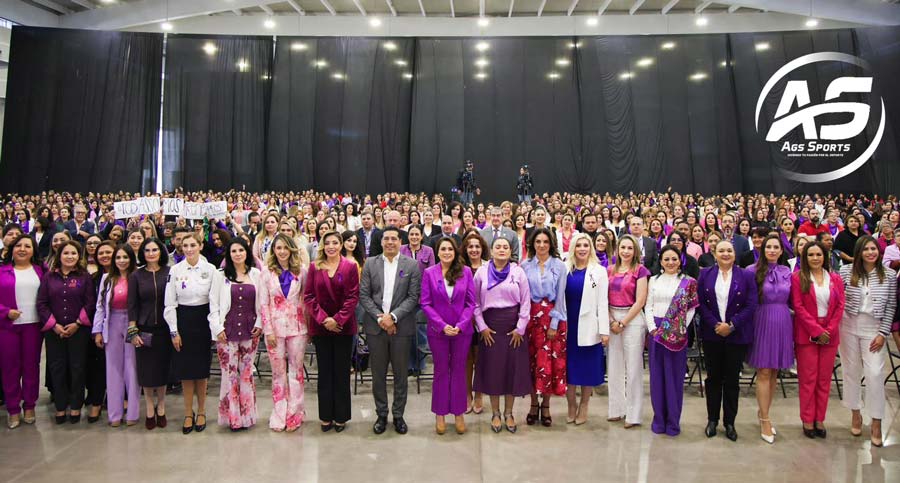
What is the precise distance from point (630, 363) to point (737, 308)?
86cm

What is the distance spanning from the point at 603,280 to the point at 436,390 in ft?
4.98

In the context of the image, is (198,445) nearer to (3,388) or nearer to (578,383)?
(3,388)

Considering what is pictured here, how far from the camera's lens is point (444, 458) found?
3641 millimetres

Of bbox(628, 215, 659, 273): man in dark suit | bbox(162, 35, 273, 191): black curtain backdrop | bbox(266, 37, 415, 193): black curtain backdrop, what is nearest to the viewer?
bbox(628, 215, 659, 273): man in dark suit

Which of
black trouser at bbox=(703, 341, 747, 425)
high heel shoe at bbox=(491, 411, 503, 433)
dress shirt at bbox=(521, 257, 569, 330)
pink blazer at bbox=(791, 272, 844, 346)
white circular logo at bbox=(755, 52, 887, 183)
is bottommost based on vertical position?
high heel shoe at bbox=(491, 411, 503, 433)

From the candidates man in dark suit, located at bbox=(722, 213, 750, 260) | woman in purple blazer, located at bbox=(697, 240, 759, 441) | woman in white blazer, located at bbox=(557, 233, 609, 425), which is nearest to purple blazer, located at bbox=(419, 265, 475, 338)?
woman in white blazer, located at bbox=(557, 233, 609, 425)

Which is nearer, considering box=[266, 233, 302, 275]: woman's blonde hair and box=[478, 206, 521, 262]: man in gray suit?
box=[266, 233, 302, 275]: woman's blonde hair

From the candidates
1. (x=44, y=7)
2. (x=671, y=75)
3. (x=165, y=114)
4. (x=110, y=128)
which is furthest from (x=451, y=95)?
(x=44, y=7)

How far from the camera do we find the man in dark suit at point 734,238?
5.90 m

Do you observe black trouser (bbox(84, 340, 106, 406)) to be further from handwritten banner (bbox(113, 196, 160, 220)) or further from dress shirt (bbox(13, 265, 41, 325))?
handwritten banner (bbox(113, 196, 160, 220))

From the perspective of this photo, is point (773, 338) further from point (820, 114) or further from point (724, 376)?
point (820, 114)

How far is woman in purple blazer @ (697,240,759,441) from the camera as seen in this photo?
12.6 ft

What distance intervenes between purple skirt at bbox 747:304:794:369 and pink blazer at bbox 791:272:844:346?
0.07 meters

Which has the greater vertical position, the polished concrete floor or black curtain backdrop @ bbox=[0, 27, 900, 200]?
black curtain backdrop @ bbox=[0, 27, 900, 200]
